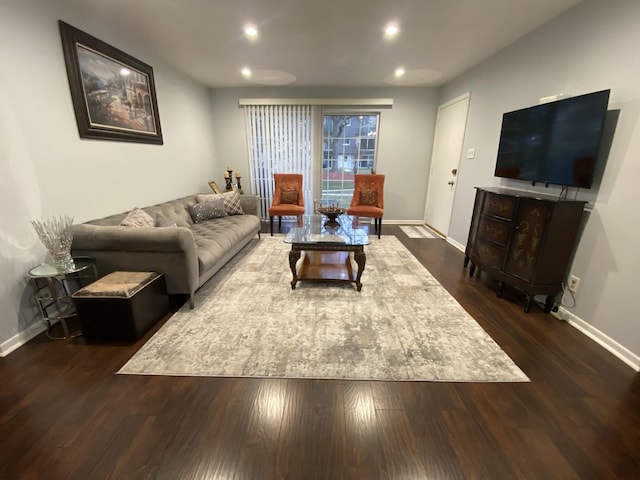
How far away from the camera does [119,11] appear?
91.5 inches

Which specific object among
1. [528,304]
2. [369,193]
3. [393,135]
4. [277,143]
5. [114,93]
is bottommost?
[528,304]

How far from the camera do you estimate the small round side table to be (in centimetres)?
187

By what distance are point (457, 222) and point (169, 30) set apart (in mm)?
4183

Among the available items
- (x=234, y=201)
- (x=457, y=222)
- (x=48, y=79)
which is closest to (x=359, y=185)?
(x=457, y=222)

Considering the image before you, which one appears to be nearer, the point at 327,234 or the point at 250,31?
the point at 250,31

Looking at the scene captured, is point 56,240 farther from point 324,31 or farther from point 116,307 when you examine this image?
point 324,31

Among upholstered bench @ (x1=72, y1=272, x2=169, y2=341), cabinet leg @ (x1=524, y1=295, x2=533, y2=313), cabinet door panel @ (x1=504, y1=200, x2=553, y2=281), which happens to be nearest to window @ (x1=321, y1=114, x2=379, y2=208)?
cabinet door panel @ (x1=504, y1=200, x2=553, y2=281)

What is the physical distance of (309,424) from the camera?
Answer: 135 centimetres

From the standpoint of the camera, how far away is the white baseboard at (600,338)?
178 cm

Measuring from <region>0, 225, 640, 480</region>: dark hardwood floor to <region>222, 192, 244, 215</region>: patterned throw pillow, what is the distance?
231 cm

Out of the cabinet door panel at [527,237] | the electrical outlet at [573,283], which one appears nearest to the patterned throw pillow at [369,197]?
the cabinet door panel at [527,237]

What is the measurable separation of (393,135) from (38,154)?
470 centimetres

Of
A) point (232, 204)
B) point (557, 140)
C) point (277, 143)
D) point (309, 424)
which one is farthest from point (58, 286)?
point (557, 140)

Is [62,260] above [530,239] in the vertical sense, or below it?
below
